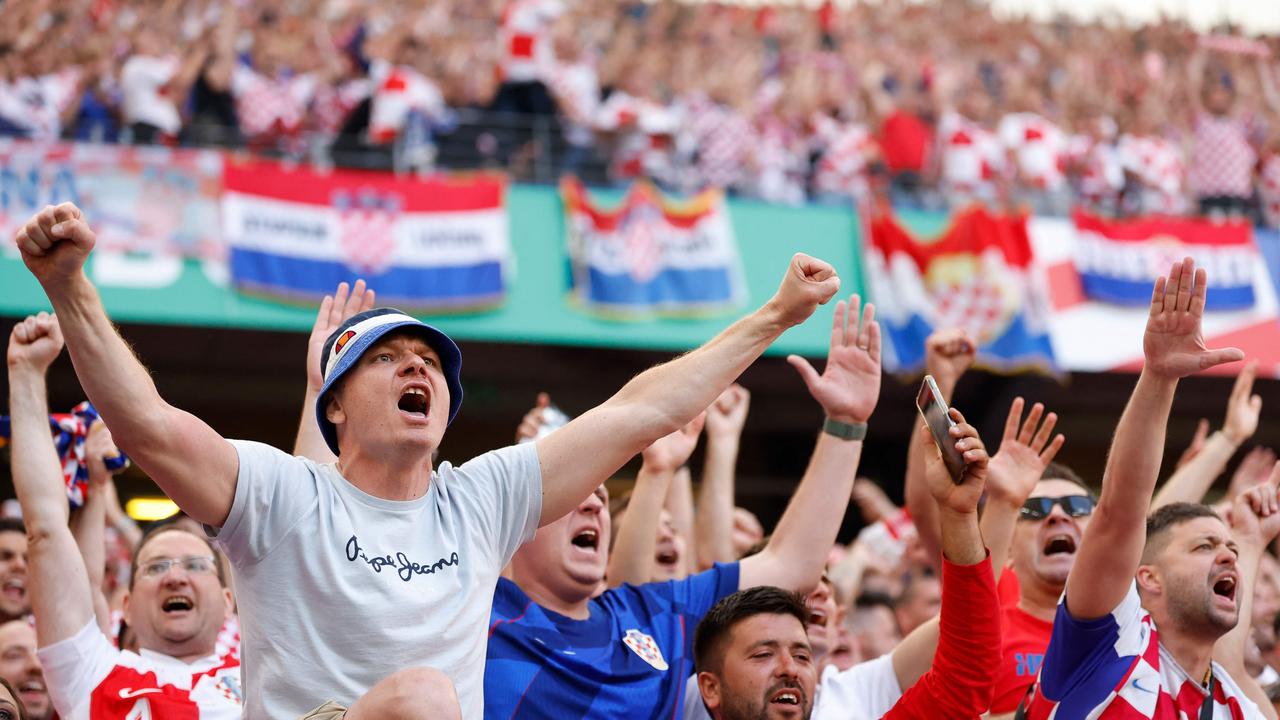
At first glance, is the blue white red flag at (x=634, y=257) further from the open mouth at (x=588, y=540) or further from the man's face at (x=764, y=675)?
the man's face at (x=764, y=675)

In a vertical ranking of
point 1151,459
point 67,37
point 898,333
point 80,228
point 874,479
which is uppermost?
point 67,37

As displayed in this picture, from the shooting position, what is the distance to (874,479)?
1422 centimetres

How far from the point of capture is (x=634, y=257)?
427 inches

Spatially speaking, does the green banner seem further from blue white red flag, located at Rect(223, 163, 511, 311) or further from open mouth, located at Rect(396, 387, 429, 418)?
open mouth, located at Rect(396, 387, 429, 418)

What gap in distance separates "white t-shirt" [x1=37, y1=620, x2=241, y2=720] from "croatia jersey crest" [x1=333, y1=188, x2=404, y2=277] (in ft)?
21.1

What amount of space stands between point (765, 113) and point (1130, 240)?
3227 millimetres

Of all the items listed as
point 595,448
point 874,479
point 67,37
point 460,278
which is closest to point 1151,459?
point 595,448

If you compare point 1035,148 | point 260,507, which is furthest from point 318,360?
point 1035,148

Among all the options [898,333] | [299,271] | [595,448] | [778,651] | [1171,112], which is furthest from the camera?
[1171,112]

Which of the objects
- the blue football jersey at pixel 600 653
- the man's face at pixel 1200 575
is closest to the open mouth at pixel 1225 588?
the man's face at pixel 1200 575

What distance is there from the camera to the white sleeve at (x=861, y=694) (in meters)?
3.98

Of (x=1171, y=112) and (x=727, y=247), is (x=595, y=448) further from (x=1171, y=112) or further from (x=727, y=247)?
(x=1171, y=112)

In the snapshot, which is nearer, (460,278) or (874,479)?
(460,278)

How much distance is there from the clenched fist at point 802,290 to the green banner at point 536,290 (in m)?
7.43
